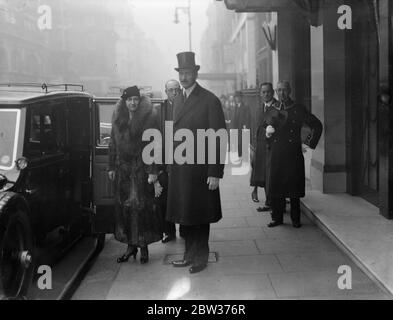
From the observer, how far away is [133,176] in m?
5.21

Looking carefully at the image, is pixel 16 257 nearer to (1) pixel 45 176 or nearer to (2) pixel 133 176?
(1) pixel 45 176

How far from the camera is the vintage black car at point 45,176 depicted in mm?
4016

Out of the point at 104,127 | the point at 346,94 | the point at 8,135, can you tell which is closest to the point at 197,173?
the point at 8,135

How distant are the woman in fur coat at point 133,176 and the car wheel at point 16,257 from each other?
1.27 meters

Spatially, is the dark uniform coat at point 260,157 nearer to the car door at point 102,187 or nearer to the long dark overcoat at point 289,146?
the long dark overcoat at point 289,146

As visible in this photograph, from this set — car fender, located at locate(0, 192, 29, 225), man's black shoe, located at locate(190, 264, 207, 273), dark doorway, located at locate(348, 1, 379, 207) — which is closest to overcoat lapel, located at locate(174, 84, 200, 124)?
man's black shoe, located at locate(190, 264, 207, 273)

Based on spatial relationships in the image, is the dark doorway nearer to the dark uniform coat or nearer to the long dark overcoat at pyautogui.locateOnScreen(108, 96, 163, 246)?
the dark uniform coat

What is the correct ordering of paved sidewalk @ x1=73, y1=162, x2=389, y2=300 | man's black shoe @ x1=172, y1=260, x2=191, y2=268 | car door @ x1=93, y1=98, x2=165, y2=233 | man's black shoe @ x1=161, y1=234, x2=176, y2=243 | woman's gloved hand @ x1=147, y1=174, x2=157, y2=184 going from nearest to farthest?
paved sidewalk @ x1=73, y1=162, x2=389, y2=300, woman's gloved hand @ x1=147, y1=174, x2=157, y2=184, man's black shoe @ x1=172, y1=260, x2=191, y2=268, car door @ x1=93, y1=98, x2=165, y2=233, man's black shoe @ x1=161, y1=234, x2=176, y2=243

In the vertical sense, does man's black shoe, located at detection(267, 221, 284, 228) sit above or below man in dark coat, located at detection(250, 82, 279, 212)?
below

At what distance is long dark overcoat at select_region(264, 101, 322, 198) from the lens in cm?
639

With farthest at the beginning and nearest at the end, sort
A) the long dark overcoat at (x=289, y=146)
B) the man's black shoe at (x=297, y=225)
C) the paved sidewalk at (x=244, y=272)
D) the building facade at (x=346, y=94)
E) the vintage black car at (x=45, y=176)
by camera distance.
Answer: the building facade at (x=346, y=94) < the man's black shoe at (x=297, y=225) < the long dark overcoat at (x=289, y=146) < the paved sidewalk at (x=244, y=272) < the vintage black car at (x=45, y=176)

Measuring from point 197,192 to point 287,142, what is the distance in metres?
2.03

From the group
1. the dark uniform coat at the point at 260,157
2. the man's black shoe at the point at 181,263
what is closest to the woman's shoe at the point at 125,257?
the man's black shoe at the point at 181,263

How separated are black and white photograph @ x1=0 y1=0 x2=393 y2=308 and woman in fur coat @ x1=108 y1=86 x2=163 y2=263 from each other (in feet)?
0.05
